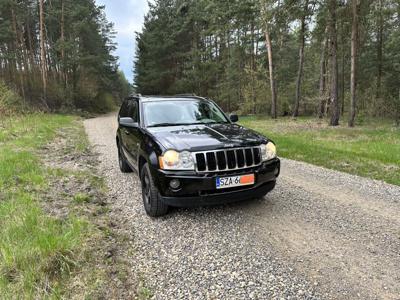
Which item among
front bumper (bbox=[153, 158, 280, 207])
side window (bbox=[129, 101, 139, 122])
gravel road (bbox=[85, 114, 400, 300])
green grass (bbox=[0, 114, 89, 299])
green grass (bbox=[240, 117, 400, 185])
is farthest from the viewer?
green grass (bbox=[240, 117, 400, 185])

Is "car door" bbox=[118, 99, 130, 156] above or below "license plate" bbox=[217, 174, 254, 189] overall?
above

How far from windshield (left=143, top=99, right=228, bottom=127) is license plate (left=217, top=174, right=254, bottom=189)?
1583 mm

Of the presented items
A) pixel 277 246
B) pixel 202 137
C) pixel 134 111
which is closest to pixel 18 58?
pixel 134 111

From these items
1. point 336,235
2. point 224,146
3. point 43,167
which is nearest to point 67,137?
point 43,167

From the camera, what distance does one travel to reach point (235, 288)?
2824 millimetres

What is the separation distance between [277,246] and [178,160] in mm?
1604

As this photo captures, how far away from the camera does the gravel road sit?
2830 mm

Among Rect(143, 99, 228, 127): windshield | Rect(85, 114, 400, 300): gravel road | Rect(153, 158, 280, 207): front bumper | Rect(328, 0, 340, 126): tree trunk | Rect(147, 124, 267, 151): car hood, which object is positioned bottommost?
Rect(85, 114, 400, 300): gravel road

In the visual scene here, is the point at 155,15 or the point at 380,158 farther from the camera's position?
the point at 155,15

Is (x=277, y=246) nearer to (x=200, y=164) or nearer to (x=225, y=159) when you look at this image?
(x=225, y=159)

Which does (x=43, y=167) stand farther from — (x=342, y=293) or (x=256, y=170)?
(x=342, y=293)

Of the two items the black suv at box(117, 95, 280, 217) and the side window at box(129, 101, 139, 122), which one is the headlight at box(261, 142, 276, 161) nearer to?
the black suv at box(117, 95, 280, 217)

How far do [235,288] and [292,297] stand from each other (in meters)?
0.51

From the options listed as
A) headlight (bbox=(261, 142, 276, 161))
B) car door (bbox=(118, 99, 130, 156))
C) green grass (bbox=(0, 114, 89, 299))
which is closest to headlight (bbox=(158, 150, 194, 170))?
headlight (bbox=(261, 142, 276, 161))
